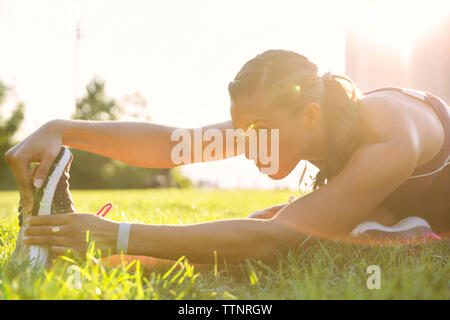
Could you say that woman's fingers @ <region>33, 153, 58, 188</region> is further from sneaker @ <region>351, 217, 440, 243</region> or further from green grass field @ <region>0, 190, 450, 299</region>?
sneaker @ <region>351, 217, 440, 243</region>

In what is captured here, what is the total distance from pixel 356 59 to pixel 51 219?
452 centimetres

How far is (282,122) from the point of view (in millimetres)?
1815

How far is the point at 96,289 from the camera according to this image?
128 cm

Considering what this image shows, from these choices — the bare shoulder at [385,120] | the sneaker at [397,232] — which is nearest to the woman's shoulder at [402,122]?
the bare shoulder at [385,120]

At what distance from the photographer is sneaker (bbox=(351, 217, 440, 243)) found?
2.04 metres

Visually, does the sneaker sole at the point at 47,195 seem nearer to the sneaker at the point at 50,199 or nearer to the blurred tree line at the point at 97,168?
the sneaker at the point at 50,199

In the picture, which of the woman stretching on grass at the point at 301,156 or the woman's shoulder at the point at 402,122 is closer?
the woman stretching on grass at the point at 301,156

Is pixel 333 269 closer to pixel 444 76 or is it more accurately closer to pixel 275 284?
pixel 275 284

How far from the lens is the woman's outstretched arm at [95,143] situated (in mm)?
1811

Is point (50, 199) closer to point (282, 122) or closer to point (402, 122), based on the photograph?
point (282, 122)

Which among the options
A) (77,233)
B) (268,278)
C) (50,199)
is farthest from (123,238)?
(268,278)

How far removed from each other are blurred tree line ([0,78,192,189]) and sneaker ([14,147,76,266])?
1180 inches

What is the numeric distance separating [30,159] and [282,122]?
47.9 inches
